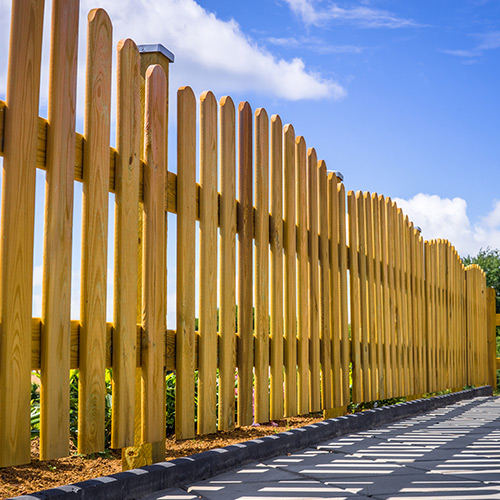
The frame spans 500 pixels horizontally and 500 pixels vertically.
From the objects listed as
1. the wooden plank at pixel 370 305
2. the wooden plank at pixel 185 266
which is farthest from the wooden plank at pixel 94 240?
the wooden plank at pixel 370 305

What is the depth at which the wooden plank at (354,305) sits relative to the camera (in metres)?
6.02

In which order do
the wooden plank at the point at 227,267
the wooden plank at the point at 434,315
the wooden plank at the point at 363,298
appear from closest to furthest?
the wooden plank at the point at 227,267 < the wooden plank at the point at 363,298 < the wooden plank at the point at 434,315

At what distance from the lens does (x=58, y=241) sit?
108 inches

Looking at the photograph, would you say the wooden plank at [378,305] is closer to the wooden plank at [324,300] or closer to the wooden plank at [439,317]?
the wooden plank at [324,300]

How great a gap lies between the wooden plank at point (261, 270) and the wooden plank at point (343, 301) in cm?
150

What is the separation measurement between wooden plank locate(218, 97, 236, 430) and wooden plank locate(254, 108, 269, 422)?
33 centimetres

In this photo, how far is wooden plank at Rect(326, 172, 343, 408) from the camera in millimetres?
5492

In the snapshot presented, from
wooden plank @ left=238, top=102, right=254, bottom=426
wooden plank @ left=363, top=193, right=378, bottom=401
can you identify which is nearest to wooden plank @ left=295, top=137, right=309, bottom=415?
Result: wooden plank @ left=238, top=102, right=254, bottom=426

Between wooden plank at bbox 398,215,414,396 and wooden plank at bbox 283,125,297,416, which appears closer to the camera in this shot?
wooden plank at bbox 283,125,297,416

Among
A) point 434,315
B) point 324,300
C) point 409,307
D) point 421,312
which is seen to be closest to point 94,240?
point 324,300

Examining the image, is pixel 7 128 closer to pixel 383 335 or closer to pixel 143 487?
pixel 143 487

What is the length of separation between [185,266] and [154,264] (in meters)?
0.26

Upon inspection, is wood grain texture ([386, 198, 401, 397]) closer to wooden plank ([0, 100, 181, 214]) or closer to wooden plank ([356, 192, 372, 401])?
wooden plank ([356, 192, 372, 401])

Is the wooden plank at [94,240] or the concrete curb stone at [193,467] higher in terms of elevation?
the wooden plank at [94,240]
